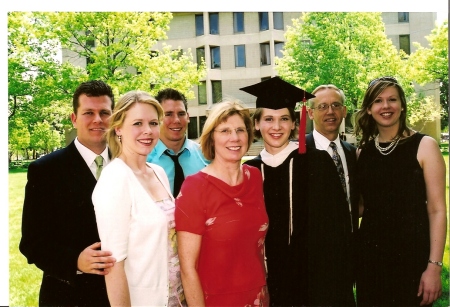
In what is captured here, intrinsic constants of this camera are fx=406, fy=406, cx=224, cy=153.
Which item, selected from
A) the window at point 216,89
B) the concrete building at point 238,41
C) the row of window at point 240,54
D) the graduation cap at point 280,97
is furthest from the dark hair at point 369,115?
the window at point 216,89

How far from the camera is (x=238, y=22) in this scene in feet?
8.46

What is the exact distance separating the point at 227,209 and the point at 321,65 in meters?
1.37

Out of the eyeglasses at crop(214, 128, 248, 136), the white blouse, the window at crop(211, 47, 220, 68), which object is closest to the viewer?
the white blouse

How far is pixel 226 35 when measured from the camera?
8.67 feet

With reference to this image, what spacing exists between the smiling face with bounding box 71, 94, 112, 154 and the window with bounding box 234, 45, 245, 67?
96cm

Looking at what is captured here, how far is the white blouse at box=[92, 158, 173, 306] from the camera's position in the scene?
160 centimetres

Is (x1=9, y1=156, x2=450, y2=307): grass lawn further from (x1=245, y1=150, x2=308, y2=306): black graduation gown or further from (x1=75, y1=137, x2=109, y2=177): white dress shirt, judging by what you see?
(x1=245, y1=150, x2=308, y2=306): black graduation gown

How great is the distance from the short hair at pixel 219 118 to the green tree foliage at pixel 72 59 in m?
0.76

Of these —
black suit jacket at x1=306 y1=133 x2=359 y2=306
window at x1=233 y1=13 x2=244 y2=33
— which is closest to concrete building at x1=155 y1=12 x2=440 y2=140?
window at x1=233 y1=13 x2=244 y2=33

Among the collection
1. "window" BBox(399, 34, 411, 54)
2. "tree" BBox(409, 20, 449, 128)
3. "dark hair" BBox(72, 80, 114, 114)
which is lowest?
"dark hair" BBox(72, 80, 114, 114)

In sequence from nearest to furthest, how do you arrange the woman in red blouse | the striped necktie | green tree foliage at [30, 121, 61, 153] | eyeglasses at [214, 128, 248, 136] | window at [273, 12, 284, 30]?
1. the woman in red blouse
2. eyeglasses at [214, 128, 248, 136]
3. the striped necktie
4. green tree foliage at [30, 121, 61, 153]
5. window at [273, 12, 284, 30]

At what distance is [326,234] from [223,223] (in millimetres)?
695

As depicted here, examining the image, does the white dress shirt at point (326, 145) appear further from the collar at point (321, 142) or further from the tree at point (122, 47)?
the tree at point (122, 47)

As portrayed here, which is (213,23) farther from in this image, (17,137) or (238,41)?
(17,137)
